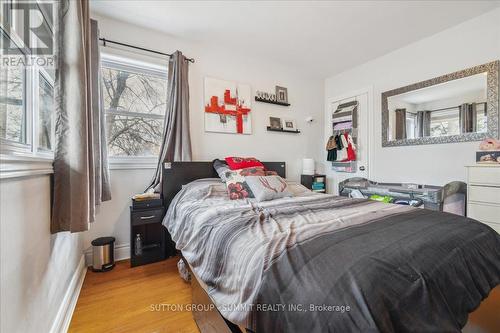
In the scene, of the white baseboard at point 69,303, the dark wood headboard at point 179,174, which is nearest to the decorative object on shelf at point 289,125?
the dark wood headboard at point 179,174

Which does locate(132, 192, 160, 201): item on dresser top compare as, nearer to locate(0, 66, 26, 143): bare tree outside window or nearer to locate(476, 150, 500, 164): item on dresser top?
locate(0, 66, 26, 143): bare tree outside window

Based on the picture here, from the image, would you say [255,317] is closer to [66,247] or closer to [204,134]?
[66,247]

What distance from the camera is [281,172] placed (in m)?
3.29

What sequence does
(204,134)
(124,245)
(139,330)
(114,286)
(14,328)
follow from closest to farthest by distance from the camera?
1. (14,328)
2. (139,330)
3. (114,286)
4. (124,245)
5. (204,134)

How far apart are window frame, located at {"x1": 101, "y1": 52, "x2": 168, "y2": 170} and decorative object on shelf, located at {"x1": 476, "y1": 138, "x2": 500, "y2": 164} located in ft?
11.4

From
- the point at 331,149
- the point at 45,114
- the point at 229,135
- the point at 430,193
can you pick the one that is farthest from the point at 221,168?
the point at 430,193

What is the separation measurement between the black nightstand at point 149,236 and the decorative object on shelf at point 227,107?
1.25m

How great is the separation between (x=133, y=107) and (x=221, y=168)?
1.29 m

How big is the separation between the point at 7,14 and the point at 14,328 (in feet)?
4.02

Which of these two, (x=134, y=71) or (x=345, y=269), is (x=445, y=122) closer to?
(x=345, y=269)

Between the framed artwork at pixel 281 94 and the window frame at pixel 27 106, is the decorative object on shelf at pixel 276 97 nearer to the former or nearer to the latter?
the framed artwork at pixel 281 94

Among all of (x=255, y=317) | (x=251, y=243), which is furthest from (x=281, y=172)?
(x=255, y=317)

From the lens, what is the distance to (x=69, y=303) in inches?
59.7

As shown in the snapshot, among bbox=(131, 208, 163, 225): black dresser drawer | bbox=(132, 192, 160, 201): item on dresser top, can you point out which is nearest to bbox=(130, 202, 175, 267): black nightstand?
bbox=(131, 208, 163, 225): black dresser drawer
